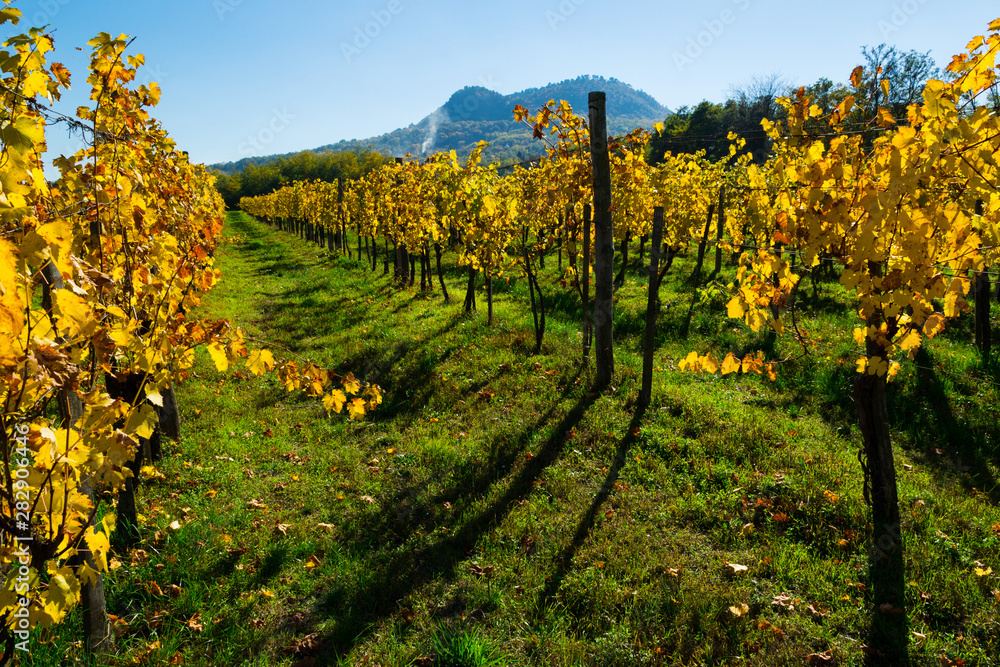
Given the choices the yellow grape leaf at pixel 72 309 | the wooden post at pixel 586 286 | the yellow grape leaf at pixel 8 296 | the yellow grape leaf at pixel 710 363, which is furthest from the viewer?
the wooden post at pixel 586 286

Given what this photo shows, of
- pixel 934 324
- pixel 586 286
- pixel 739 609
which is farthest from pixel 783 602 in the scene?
pixel 586 286

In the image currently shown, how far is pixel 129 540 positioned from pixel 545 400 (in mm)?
4641

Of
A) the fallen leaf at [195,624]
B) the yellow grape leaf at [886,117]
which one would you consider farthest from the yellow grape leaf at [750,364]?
the fallen leaf at [195,624]

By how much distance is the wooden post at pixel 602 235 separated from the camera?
6488mm

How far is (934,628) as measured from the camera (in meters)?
3.26

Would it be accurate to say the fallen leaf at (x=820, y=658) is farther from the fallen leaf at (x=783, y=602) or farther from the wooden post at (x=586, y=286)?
the wooden post at (x=586, y=286)

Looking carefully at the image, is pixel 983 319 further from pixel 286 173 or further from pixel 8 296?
pixel 286 173

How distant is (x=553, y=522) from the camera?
442 centimetres

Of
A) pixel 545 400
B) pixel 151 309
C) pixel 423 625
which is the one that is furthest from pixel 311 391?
pixel 545 400

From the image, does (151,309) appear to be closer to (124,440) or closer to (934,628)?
(124,440)

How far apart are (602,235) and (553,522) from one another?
12.7 ft

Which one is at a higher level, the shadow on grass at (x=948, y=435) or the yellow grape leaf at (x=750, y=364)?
the yellow grape leaf at (x=750, y=364)

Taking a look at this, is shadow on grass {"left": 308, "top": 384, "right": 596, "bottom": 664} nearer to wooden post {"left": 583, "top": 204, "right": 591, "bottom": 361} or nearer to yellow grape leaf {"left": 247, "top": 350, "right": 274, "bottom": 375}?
yellow grape leaf {"left": 247, "top": 350, "right": 274, "bottom": 375}

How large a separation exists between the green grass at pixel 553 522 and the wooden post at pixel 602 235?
472mm
